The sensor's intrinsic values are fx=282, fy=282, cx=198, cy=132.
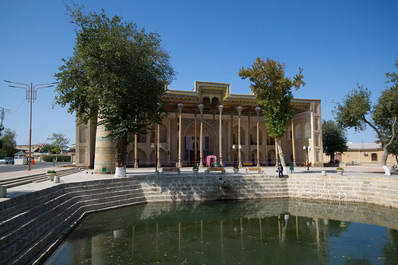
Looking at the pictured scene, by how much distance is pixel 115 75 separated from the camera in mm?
14359

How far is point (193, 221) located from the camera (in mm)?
12031

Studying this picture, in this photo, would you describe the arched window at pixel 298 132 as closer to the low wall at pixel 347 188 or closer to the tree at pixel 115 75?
the low wall at pixel 347 188

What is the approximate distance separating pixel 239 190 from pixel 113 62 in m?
10.5

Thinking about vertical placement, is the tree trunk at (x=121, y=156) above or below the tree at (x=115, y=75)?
Answer: below

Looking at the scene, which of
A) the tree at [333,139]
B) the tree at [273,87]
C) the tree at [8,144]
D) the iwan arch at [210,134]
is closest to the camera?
the tree at [273,87]

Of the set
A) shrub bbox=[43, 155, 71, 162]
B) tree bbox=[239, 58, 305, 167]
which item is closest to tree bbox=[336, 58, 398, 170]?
tree bbox=[239, 58, 305, 167]

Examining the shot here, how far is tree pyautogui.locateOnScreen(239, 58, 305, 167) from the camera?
20.4 metres

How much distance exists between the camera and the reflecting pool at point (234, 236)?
765 cm

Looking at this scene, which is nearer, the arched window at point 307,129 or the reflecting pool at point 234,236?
the reflecting pool at point 234,236

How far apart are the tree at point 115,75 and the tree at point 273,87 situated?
7345mm

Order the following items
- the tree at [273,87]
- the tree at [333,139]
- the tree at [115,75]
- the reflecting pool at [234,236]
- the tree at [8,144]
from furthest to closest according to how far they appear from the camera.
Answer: the tree at [8,144] → the tree at [333,139] → the tree at [273,87] → the tree at [115,75] → the reflecting pool at [234,236]

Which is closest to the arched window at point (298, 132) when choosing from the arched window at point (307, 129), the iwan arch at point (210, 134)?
the iwan arch at point (210, 134)

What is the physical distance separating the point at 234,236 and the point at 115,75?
9645 mm

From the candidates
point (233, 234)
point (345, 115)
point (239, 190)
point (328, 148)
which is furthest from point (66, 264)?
point (328, 148)
